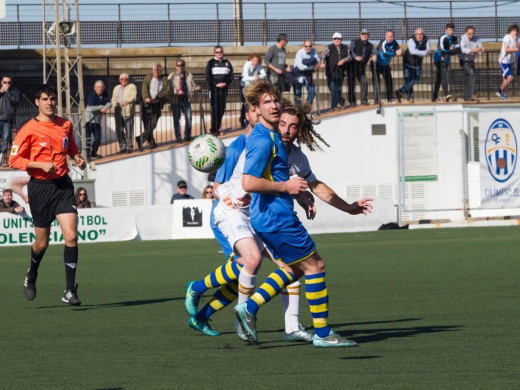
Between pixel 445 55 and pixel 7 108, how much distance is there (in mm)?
10792

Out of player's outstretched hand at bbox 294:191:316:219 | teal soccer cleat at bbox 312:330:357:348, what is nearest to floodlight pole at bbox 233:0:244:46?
player's outstretched hand at bbox 294:191:316:219

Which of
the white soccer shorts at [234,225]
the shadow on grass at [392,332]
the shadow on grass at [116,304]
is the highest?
the white soccer shorts at [234,225]

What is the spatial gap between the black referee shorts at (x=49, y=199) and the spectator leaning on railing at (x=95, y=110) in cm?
1566

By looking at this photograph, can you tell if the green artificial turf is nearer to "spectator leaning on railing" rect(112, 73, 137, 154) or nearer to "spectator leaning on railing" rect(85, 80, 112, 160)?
"spectator leaning on railing" rect(85, 80, 112, 160)

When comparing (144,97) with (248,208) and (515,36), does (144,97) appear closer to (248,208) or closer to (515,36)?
(515,36)

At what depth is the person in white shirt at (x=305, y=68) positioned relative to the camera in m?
26.9

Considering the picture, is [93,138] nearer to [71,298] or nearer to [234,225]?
[71,298]

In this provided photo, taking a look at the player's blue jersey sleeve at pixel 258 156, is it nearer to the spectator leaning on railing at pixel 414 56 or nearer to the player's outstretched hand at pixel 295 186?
the player's outstretched hand at pixel 295 186

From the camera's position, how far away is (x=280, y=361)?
730 cm

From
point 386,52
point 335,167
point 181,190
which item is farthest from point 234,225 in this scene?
point 335,167

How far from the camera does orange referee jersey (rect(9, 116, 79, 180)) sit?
36.2 feet

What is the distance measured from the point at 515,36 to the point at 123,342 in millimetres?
21645

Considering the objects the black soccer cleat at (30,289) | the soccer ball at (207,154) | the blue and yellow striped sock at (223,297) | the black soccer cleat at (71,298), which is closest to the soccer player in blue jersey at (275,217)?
the blue and yellow striped sock at (223,297)

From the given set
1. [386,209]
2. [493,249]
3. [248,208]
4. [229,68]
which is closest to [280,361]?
[248,208]
